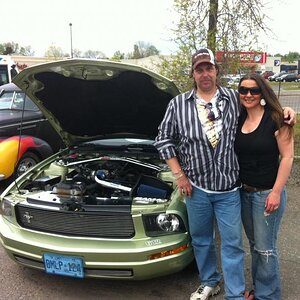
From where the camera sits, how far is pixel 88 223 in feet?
10.4

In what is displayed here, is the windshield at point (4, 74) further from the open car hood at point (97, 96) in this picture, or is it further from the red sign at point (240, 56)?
the open car hood at point (97, 96)

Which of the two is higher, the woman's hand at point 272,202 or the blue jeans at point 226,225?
the woman's hand at point 272,202

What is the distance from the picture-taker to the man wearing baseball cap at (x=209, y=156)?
2912mm

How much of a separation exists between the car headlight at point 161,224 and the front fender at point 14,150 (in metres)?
3.26

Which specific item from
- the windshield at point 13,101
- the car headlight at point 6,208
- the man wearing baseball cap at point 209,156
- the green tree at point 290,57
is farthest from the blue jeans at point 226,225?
the green tree at point 290,57

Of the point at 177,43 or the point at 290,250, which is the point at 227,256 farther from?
the point at 177,43

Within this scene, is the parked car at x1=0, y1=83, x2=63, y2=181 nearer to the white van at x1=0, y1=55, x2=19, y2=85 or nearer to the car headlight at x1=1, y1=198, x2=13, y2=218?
the car headlight at x1=1, y1=198, x2=13, y2=218

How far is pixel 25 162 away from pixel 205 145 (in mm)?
4474

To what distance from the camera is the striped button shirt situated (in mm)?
2904

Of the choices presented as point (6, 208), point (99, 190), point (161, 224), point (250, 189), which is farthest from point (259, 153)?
point (6, 208)

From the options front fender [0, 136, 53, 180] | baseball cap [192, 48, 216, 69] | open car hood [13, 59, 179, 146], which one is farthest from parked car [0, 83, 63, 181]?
baseball cap [192, 48, 216, 69]

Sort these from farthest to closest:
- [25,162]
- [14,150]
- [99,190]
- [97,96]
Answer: [25,162]
[14,150]
[97,96]
[99,190]

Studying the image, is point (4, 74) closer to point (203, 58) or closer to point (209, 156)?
point (203, 58)

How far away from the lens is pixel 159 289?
11.5 feet
